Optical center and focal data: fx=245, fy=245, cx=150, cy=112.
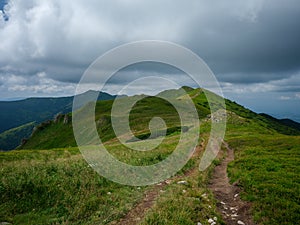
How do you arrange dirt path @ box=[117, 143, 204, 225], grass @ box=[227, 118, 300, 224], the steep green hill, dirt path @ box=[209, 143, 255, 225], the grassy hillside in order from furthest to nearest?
the steep green hill < dirt path @ box=[209, 143, 255, 225] < grass @ box=[227, 118, 300, 224] < the grassy hillside < dirt path @ box=[117, 143, 204, 225]

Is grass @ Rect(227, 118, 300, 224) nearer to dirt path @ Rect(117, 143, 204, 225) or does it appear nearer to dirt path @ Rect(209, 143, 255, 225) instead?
dirt path @ Rect(209, 143, 255, 225)

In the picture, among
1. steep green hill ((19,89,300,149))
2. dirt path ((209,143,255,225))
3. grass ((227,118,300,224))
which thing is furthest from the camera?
steep green hill ((19,89,300,149))

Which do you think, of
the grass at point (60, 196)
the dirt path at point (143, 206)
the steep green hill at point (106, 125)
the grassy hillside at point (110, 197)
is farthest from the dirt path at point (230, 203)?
the steep green hill at point (106, 125)

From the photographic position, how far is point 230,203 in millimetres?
13023

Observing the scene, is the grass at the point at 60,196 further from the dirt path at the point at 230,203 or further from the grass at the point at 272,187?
the grass at the point at 272,187

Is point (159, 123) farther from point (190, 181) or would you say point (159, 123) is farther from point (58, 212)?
point (58, 212)

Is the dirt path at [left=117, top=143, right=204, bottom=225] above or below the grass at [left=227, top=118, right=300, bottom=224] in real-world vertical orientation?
below

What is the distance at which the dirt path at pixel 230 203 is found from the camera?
11.0 m

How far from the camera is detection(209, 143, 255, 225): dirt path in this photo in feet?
36.0

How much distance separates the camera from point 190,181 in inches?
604

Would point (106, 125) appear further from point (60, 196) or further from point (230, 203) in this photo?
point (230, 203)

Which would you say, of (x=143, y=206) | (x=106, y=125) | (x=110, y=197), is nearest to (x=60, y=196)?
(x=110, y=197)

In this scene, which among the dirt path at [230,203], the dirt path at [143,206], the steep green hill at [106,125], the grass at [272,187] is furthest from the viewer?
the steep green hill at [106,125]

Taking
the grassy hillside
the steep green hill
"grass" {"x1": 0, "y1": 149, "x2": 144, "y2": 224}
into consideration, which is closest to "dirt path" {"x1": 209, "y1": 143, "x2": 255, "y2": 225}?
the grassy hillside
